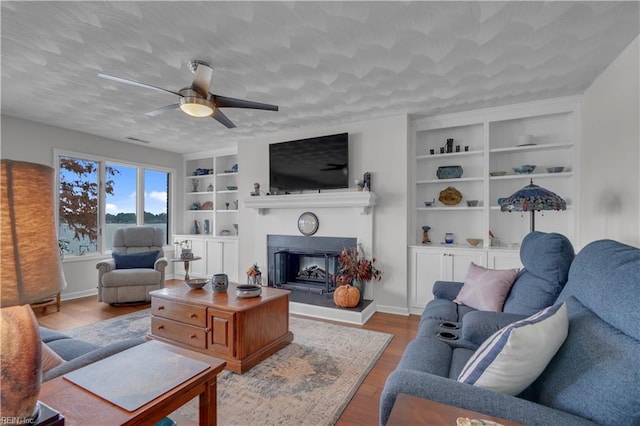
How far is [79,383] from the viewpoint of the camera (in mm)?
1233

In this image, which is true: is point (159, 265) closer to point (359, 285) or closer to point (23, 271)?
point (359, 285)

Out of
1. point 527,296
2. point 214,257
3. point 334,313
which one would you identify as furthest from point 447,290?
point 214,257

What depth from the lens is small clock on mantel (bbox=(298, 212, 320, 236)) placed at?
4371 mm

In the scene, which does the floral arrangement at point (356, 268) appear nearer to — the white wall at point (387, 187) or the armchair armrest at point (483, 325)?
the white wall at point (387, 187)

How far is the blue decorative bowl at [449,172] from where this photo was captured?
3.90 m

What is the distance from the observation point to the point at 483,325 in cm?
166

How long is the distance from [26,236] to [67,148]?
16.6ft

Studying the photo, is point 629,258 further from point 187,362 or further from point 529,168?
point 529,168

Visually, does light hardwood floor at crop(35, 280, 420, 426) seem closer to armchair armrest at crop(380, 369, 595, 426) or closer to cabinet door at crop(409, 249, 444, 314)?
cabinet door at crop(409, 249, 444, 314)

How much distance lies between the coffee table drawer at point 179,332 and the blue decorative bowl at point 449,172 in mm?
3365

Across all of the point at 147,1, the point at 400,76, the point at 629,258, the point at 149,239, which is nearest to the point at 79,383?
the point at 147,1

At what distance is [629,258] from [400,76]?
2311mm

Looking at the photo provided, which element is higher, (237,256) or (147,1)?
(147,1)

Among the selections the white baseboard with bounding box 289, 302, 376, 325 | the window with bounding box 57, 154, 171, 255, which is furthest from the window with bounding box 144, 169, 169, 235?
the white baseboard with bounding box 289, 302, 376, 325
